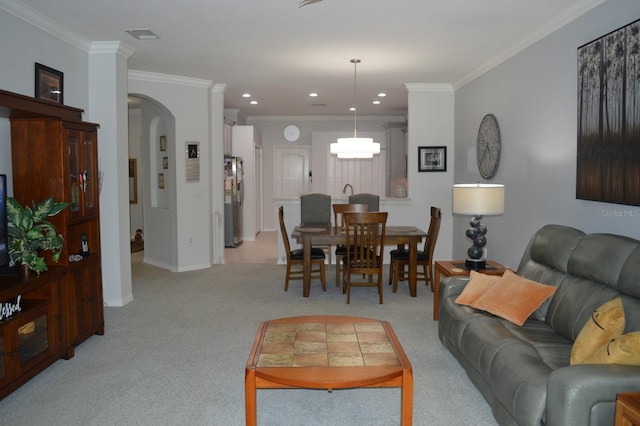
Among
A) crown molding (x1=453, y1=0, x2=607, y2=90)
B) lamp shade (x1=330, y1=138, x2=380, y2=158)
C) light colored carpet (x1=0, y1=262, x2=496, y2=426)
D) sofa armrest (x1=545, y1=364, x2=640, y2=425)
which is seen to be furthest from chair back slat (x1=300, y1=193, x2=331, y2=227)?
sofa armrest (x1=545, y1=364, x2=640, y2=425)

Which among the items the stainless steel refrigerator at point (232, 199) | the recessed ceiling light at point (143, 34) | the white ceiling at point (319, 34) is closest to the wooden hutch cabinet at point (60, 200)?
the white ceiling at point (319, 34)

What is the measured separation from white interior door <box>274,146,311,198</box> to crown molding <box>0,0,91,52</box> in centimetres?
643

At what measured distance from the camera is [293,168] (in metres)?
11.4

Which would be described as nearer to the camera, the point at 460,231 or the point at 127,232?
the point at 127,232

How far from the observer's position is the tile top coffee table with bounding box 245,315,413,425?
97.9 inches

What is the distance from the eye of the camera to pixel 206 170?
7.23 m

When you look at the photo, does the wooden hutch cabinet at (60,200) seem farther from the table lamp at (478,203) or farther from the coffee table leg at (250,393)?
the table lamp at (478,203)

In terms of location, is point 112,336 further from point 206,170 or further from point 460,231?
point 460,231

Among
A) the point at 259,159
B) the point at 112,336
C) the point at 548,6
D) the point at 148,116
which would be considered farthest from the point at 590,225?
the point at 259,159

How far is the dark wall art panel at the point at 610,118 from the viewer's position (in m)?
3.23

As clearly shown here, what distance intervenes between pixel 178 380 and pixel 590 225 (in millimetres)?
3104

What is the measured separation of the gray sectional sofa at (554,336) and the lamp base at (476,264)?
1.40 feet

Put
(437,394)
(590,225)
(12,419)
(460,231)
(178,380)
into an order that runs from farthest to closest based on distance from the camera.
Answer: (460,231) → (590,225) → (178,380) → (437,394) → (12,419)

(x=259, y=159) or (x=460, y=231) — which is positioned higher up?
(x=259, y=159)
